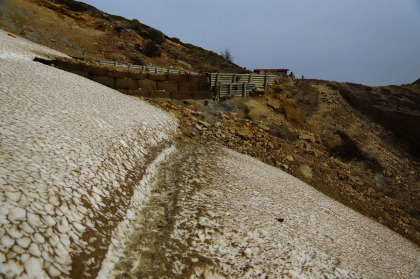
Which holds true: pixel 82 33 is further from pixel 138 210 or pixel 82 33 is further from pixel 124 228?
pixel 124 228

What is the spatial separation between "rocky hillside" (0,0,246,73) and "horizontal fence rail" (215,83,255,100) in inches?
795

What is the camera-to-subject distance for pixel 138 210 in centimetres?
938

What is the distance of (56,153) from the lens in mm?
8414

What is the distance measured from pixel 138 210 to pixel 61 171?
321 centimetres

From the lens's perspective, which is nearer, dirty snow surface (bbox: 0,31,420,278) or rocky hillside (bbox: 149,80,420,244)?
dirty snow surface (bbox: 0,31,420,278)

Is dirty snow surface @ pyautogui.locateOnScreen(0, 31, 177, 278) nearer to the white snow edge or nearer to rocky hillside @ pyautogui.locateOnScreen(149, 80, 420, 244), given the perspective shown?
the white snow edge

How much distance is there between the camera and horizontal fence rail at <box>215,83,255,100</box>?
102 feet

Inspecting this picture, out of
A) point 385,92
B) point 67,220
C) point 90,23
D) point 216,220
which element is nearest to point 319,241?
point 216,220

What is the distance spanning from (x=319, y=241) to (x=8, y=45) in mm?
31032

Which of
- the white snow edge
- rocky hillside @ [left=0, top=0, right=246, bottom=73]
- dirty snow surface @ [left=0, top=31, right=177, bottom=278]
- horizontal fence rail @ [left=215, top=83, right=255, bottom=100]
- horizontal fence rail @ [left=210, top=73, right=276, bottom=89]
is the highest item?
rocky hillside @ [left=0, top=0, right=246, bottom=73]

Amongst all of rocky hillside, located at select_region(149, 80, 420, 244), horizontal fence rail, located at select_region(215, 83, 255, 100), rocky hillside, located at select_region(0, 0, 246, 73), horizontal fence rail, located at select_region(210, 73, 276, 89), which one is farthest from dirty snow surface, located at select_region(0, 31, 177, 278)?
rocky hillside, located at select_region(0, 0, 246, 73)

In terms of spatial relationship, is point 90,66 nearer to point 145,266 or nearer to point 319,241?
point 145,266

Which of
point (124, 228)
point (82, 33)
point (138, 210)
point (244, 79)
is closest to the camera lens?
point (124, 228)

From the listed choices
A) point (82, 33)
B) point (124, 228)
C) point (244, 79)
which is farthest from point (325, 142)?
point (82, 33)
